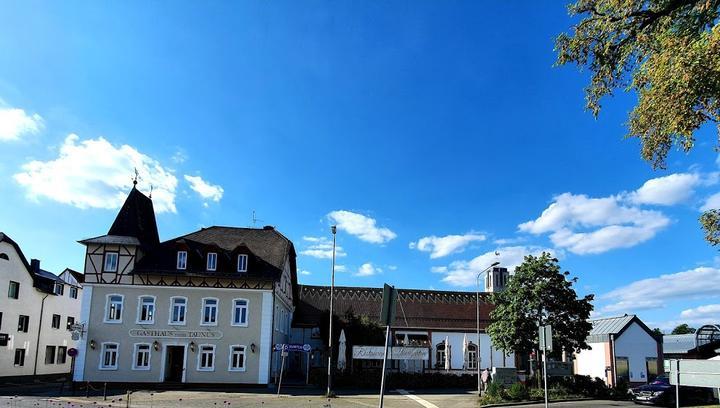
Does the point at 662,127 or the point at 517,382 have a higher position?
the point at 662,127

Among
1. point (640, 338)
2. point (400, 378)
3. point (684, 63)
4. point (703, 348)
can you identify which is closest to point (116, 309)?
point (400, 378)

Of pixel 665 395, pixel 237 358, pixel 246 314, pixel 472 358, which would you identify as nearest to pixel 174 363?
pixel 237 358

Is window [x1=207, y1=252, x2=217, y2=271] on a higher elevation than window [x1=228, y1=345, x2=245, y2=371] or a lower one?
higher

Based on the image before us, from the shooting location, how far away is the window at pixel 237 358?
106 ft

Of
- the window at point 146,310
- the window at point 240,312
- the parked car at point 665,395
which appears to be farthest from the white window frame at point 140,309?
the parked car at point 665,395

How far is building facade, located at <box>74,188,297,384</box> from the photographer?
104ft

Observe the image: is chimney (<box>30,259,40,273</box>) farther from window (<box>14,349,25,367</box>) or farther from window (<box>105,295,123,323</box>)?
window (<box>105,295,123,323</box>)

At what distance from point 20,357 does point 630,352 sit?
4477cm

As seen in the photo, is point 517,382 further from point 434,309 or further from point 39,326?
point 39,326

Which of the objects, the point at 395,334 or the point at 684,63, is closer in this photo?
the point at 684,63

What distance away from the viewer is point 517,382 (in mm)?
26531

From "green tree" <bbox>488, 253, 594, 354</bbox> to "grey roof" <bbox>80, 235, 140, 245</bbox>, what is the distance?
76.3ft

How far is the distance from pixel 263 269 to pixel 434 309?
73.7 feet

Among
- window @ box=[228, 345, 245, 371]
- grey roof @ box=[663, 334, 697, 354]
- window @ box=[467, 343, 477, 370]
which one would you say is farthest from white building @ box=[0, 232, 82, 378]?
grey roof @ box=[663, 334, 697, 354]
